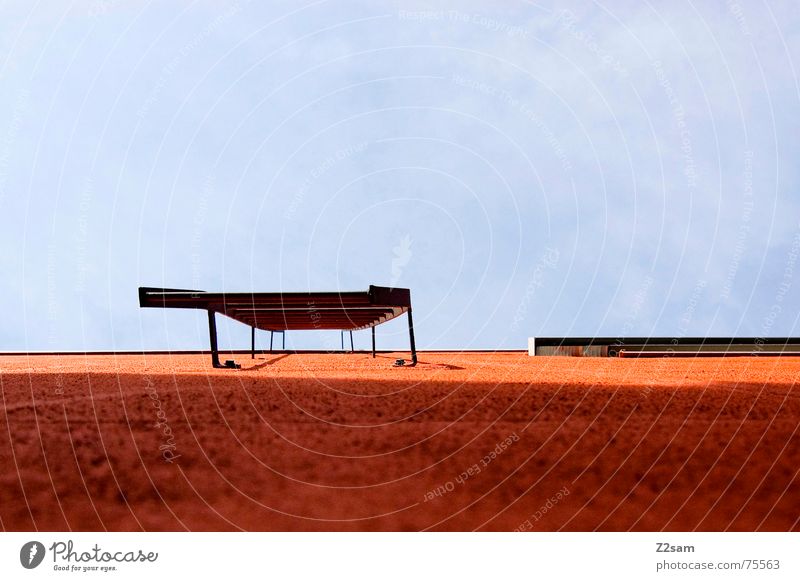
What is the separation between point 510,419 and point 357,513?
1.51 m

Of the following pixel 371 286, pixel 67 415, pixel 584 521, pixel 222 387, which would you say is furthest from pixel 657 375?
pixel 67 415

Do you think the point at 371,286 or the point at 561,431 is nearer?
the point at 561,431

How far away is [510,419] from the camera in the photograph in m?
4.36

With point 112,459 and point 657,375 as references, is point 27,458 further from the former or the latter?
point 657,375
